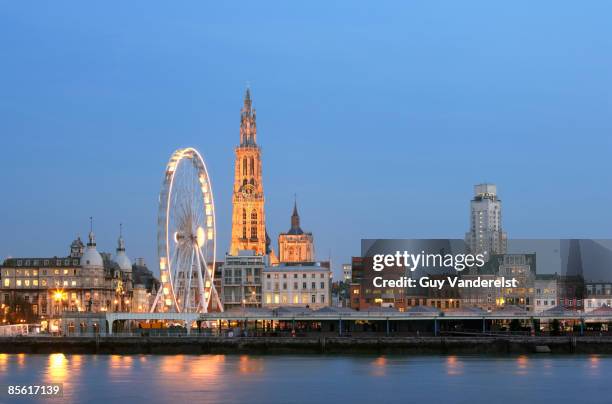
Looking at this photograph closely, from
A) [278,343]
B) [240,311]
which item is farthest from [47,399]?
[240,311]

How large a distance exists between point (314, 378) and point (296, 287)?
8934cm

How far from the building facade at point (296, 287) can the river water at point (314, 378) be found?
2547 inches

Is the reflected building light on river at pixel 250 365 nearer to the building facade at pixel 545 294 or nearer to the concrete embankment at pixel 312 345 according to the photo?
the concrete embankment at pixel 312 345

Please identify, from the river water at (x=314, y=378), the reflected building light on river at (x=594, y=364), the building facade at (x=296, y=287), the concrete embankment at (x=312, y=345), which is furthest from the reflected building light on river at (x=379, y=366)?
the building facade at (x=296, y=287)

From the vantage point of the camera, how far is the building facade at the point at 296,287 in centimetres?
18738

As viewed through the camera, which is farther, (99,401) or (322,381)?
(322,381)

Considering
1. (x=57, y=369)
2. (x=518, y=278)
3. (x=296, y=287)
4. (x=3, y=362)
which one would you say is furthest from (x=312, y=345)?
(x=518, y=278)

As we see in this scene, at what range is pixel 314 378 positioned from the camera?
98.7 m

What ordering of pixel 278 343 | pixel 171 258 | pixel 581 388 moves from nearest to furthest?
pixel 581 388
pixel 278 343
pixel 171 258

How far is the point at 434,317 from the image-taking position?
138250 mm

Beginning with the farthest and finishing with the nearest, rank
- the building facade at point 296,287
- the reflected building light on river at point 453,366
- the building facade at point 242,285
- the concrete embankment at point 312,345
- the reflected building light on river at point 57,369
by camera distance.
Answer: the building facade at point 242,285
the building facade at point 296,287
the concrete embankment at point 312,345
the reflected building light on river at point 453,366
the reflected building light on river at point 57,369

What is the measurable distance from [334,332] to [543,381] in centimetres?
5174

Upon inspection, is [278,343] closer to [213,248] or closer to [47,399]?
[213,248]

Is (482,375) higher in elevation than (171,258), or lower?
lower
